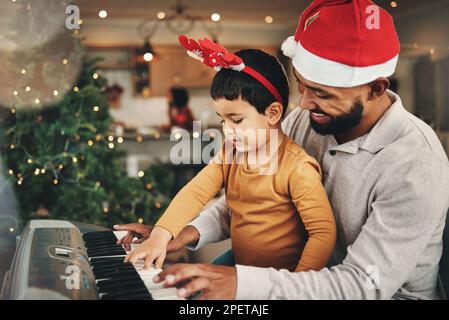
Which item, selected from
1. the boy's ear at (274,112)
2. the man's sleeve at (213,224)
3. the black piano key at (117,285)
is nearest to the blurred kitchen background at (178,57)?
the man's sleeve at (213,224)

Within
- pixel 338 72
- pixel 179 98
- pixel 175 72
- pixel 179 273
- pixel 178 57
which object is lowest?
pixel 179 98

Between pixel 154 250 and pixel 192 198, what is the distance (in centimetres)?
18

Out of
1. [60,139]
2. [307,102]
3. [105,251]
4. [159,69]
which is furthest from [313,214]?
[159,69]

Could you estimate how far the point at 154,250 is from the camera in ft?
3.52

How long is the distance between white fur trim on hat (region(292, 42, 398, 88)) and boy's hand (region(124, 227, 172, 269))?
43 centimetres

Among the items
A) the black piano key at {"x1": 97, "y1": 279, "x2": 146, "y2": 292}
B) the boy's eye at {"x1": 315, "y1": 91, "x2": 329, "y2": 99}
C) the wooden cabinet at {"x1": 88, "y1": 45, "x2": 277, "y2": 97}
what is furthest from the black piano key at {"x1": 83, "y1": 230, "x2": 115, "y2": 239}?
the wooden cabinet at {"x1": 88, "y1": 45, "x2": 277, "y2": 97}

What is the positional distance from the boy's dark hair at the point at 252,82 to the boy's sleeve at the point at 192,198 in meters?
0.18

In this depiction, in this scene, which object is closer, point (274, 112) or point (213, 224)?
point (274, 112)

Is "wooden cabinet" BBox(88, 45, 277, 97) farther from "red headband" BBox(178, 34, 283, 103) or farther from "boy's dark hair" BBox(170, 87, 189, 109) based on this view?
"red headband" BBox(178, 34, 283, 103)

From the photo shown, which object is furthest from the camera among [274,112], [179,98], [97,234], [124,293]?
[179,98]

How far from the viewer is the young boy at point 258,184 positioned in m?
1.08

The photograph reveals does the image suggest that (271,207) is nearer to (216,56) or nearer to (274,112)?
(274,112)

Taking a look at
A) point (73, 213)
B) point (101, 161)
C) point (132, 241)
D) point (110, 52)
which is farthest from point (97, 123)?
point (110, 52)

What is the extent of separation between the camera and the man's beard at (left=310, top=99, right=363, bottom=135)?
1.12 metres
